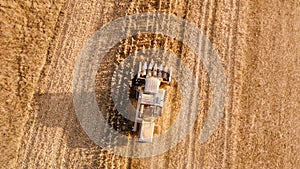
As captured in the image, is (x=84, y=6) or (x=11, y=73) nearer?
(x=11, y=73)

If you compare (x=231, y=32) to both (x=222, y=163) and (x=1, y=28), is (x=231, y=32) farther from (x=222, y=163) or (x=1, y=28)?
(x=1, y=28)

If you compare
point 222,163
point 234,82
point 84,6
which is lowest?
point 222,163

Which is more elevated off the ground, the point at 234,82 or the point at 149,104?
the point at 234,82

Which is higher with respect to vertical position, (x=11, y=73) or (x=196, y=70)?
(x=196, y=70)

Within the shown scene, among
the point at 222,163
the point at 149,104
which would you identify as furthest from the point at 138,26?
the point at 222,163

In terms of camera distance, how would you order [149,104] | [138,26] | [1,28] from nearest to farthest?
[149,104] < [1,28] < [138,26]

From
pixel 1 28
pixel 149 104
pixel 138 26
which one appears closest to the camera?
pixel 149 104

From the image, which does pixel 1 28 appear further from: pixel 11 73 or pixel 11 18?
pixel 11 73

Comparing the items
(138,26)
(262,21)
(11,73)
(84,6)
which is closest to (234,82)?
(262,21)

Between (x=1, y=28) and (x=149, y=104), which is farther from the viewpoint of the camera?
(x=1, y=28)
